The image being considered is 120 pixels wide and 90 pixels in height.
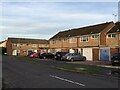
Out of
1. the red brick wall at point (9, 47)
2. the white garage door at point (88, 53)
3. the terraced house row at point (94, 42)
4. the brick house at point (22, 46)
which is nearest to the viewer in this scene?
the terraced house row at point (94, 42)

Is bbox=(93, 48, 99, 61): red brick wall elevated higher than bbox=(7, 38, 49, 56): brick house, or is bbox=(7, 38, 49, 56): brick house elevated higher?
bbox=(7, 38, 49, 56): brick house

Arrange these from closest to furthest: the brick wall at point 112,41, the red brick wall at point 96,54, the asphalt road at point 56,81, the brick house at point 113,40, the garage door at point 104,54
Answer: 1. the asphalt road at point 56,81
2. the brick house at point 113,40
3. the garage door at point 104,54
4. the brick wall at point 112,41
5. the red brick wall at point 96,54

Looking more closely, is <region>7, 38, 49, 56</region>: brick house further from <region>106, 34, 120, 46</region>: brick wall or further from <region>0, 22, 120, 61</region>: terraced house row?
<region>106, 34, 120, 46</region>: brick wall

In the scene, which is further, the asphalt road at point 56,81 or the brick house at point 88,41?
the brick house at point 88,41

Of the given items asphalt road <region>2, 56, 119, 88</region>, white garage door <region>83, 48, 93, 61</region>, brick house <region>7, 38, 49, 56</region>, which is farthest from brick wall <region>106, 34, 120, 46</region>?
brick house <region>7, 38, 49, 56</region>

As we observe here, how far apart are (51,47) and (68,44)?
12.2m

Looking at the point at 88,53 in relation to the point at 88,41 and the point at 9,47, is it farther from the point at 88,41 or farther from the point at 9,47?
the point at 9,47

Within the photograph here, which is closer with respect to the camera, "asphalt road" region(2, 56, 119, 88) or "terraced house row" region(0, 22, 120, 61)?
"asphalt road" region(2, 56, 119, 88)

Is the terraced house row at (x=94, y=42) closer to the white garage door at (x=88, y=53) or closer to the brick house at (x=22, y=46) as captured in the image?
the white garage door at (x=88, y=53)

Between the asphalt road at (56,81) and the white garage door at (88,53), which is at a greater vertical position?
the white garage door at (88,53)

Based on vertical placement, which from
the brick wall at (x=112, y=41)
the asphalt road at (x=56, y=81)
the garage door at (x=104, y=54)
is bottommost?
the asphalt road at (x=56, y=81)

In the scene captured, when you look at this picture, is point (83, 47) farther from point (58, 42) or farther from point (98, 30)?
point (58, 42)

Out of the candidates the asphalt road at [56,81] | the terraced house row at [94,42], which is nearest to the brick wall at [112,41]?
the terraced house row at [94,42]

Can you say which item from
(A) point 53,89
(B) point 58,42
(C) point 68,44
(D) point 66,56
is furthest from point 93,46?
(A) point 53,89
